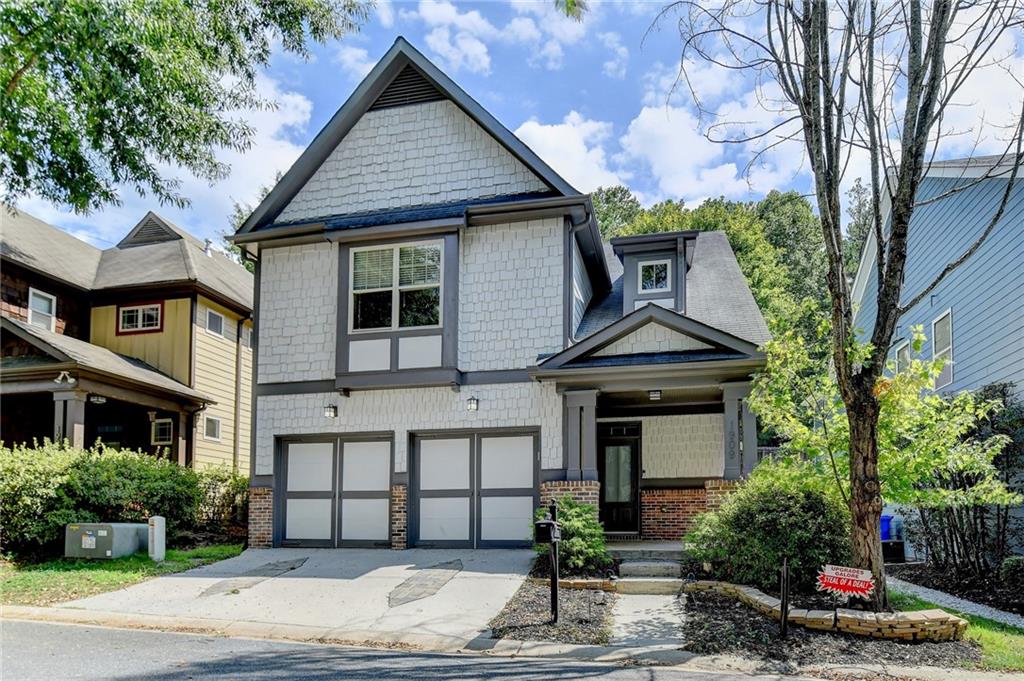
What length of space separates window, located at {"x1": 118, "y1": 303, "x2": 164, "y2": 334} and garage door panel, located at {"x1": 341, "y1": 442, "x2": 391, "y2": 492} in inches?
281

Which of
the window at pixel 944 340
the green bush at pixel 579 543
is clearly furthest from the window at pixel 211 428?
the window at pixel 944 340

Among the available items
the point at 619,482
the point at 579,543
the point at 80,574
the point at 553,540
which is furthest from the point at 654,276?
the point at 80,574

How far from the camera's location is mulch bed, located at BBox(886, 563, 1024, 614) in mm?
9742

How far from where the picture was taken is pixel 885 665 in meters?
6.84

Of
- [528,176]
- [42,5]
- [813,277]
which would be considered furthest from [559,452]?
[813,277]

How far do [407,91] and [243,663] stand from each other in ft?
34.1

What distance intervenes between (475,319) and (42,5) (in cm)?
861

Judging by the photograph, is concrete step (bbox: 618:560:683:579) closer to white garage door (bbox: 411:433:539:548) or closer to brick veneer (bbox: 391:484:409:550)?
white garage door (bbox: 411:433:539:548)

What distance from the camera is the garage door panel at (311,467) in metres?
13.8

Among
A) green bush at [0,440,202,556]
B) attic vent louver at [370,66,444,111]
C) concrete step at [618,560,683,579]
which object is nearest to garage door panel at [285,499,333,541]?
green bush at [0,440,202,556]

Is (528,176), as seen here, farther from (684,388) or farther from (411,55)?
(684,388)

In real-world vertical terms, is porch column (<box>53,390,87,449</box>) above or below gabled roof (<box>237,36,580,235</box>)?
below

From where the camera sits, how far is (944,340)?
14.8 meters

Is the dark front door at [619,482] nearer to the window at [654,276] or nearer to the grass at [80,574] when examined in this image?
the window at [654,276]
